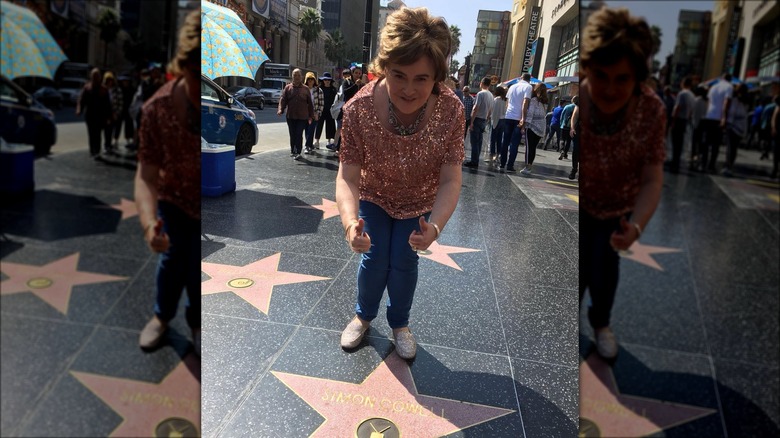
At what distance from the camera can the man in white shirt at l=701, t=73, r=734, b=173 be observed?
0.54 metres

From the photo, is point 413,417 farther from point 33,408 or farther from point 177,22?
point 177,22

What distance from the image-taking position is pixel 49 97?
68 centimetres

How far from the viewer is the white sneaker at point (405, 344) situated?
221 cm

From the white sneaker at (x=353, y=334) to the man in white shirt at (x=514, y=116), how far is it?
106 centimetres

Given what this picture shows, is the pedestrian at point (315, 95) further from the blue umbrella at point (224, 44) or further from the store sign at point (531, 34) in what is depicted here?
the store sign at point (531, 34)

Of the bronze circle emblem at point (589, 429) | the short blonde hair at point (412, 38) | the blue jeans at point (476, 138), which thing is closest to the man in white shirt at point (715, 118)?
the bronze circle emblem at point (589, 429)

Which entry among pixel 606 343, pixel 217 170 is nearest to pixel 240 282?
pixel 217 170

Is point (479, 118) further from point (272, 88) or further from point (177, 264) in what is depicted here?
point (177, 264)

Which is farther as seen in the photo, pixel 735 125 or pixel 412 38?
pixel 412 38

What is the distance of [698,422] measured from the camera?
0.59 meters

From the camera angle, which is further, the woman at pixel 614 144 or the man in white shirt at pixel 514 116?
the man in white shirt at pixel 514 116

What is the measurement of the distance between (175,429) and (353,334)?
148cm

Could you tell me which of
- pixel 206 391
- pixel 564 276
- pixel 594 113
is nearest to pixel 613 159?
pixel 594 113

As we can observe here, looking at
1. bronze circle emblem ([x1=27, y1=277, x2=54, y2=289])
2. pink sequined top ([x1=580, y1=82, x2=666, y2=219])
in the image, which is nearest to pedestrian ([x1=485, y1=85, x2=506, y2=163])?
pink sequined top ([x1=580, y1=82, x2=666, y2=219])
